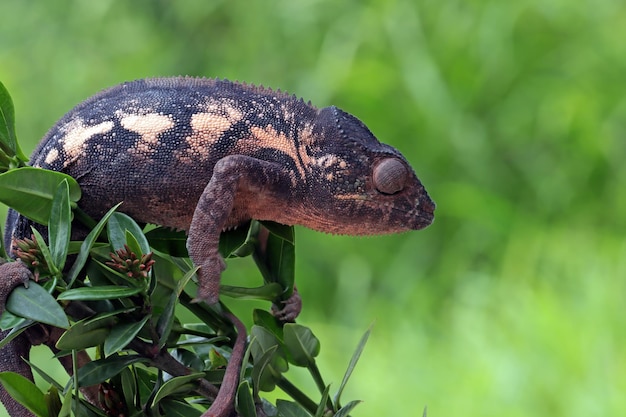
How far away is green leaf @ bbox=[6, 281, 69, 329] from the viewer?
89 cm

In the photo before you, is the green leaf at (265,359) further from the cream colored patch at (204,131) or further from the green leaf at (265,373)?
the cream colored patch at (204,131)

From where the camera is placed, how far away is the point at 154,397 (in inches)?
37.0

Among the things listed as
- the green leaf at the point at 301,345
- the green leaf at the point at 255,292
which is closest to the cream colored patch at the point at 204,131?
the green leaf at the point at 255,292

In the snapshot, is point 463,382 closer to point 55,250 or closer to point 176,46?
point 55,250

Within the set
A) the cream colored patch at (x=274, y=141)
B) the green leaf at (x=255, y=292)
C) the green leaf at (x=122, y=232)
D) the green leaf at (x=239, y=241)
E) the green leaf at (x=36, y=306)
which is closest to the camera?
the green leaf at (x=36, y=306)

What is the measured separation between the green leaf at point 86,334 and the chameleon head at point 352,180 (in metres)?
0.50

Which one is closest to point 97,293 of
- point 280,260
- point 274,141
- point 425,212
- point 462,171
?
point 280,260

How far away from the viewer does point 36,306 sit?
914mm

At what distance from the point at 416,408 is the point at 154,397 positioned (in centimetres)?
189

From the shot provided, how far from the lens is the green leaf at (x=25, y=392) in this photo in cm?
92

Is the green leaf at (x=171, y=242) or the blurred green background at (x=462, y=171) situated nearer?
the green leaf at (x=171, y=242)

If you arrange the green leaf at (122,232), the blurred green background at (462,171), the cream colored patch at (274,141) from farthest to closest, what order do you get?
the blurred green background at (462,171)
the cream colored patch at (274,141)
the green leaf at (122,232)

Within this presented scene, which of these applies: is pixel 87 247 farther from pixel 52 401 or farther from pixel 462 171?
pixel 462 171

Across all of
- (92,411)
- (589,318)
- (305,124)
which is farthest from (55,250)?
(589,318)
